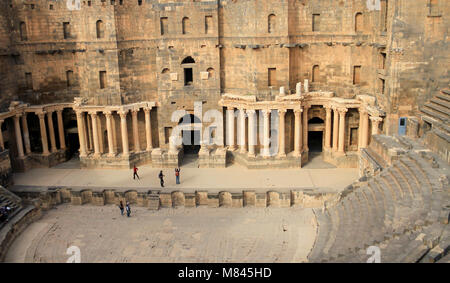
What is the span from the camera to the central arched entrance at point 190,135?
38.6 m

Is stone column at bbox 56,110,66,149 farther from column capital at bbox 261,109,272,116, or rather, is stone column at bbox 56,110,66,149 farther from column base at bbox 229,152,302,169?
column capital at bbox 261,109,272,116

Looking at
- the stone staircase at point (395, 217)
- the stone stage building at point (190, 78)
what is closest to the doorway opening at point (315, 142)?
the stone stage building at point (190, 78)

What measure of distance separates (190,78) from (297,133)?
9.58 m

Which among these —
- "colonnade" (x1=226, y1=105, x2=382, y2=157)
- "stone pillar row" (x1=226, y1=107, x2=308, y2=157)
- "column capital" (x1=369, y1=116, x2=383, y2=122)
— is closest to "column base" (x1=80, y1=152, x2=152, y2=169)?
"colonnade" (x1=226, y1=105, x2=382, y2=157)

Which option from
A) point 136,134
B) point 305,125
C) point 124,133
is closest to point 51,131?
point 124,133

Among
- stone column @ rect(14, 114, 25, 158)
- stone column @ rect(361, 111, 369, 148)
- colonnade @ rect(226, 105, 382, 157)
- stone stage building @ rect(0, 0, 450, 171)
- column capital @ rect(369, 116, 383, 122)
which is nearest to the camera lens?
column capital @ rect(369, 116, 383, 122)

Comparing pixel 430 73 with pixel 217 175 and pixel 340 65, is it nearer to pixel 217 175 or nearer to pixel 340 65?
pixel 340 65

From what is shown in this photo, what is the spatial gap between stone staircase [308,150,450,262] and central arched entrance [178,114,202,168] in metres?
14.3

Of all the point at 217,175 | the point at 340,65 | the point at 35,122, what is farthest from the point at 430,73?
the point at 35,122

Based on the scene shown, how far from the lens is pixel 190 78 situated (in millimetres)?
39062

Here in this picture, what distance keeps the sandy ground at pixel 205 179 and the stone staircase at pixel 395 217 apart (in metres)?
6.33

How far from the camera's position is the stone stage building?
35719mm

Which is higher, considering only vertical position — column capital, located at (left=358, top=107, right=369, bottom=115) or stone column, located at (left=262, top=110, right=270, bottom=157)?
column capital, located at (left=358, top=107, right=369, bottom=115)

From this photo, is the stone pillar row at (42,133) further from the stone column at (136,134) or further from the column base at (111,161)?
the stone column at (136,134)
